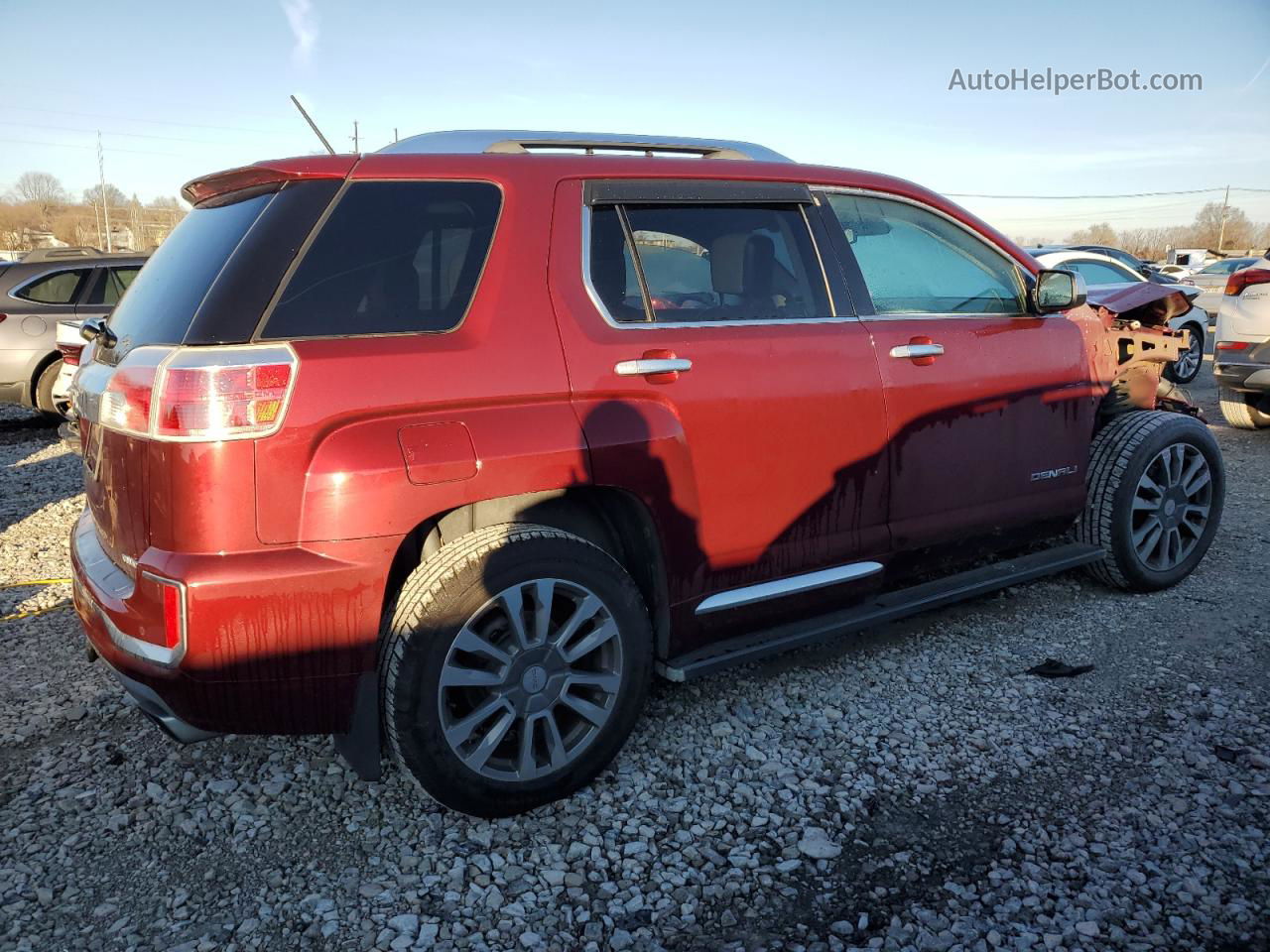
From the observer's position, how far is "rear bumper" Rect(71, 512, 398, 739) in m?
2.23

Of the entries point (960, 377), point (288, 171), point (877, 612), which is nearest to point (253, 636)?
point (288, 171)

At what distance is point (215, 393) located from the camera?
2.21m

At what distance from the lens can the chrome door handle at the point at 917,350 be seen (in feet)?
10.9

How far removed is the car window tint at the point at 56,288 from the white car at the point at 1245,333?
11.2 metres

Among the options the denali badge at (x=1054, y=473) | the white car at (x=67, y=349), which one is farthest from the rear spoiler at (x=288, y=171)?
the white car at (x=67, y=349)

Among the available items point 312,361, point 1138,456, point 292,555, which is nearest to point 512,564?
point 292,555

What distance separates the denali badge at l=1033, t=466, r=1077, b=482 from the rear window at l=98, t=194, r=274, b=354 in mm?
3129

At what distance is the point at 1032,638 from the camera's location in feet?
12.9

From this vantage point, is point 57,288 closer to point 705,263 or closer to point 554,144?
point 554,144

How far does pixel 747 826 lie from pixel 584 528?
3.29 ft

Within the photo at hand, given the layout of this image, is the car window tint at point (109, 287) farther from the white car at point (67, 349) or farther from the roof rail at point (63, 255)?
the white car at point (67, 349)

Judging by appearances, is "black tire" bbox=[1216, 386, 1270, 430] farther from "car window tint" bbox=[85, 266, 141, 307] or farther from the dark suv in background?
"car window tint" bbox=[85, 266, 141, 307]

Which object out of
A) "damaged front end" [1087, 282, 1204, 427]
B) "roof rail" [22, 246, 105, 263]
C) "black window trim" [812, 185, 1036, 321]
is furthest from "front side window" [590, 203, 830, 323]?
"roof rail" [22, 246, 105, 263]

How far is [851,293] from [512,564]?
165cm
